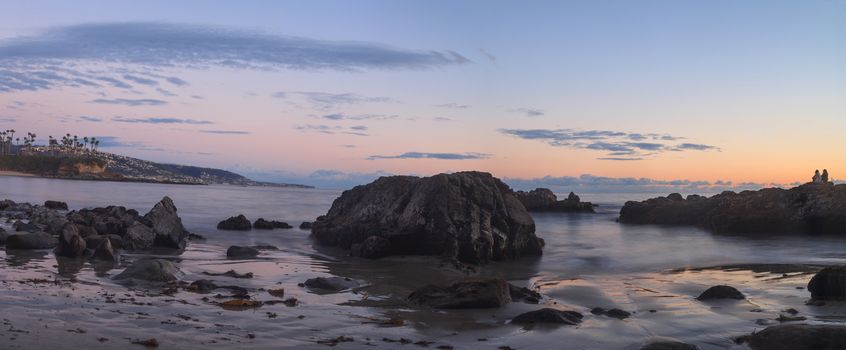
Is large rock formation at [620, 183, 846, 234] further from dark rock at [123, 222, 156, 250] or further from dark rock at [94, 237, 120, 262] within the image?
dark rock at [94, 237, 120, 262]

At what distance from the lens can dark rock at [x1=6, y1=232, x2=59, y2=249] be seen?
16828mm

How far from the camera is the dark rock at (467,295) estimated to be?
11391 millimetres

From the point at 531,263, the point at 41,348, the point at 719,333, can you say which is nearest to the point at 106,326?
the point at 41,348

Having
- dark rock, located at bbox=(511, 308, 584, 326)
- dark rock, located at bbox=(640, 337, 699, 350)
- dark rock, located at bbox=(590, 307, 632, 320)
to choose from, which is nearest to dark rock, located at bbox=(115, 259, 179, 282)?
dark rock, located at bbox=(511, 308, 584, 326)

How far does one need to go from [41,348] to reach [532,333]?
21.1 ft

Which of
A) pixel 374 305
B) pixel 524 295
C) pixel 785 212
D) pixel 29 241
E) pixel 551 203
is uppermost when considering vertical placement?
pixel 785 212

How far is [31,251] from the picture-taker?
1655 cm

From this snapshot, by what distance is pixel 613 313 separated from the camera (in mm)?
11305

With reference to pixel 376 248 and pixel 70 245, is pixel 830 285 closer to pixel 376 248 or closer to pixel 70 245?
pixel 376 248

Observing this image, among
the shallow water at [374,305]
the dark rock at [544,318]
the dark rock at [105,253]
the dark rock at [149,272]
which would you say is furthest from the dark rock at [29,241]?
the dark rock at [544,318]

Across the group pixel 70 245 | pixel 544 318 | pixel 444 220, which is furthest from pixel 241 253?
pixel 544 318

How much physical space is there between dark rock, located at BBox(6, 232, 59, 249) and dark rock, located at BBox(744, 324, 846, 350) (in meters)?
17.2

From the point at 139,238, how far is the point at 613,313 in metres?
15.0

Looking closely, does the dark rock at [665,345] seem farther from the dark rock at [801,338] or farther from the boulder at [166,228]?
the boulder at [166,228]
